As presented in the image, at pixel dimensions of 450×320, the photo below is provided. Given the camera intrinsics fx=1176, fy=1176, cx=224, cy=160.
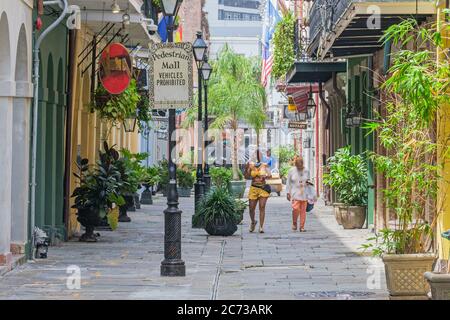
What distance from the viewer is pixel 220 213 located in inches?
988

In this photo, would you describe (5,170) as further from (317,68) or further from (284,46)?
(284,46)

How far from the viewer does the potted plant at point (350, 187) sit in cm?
2686

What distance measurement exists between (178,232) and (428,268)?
4.53 meters

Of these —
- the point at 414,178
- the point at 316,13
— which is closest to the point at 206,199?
the point at 316,13

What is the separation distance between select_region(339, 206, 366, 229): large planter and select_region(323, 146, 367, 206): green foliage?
186 mm

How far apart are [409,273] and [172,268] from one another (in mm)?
4353

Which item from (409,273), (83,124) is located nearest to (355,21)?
(83,124)

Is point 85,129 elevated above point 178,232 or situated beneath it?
elevated above

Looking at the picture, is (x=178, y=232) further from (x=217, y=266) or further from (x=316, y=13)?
(x=316, y=13)

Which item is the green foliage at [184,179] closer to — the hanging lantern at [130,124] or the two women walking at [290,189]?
the hanging lantern at [130,124]

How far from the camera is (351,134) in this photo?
3189 cm

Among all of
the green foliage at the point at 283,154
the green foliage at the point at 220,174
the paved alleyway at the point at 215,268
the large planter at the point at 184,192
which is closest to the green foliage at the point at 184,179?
the large planter at the point at 184,192
